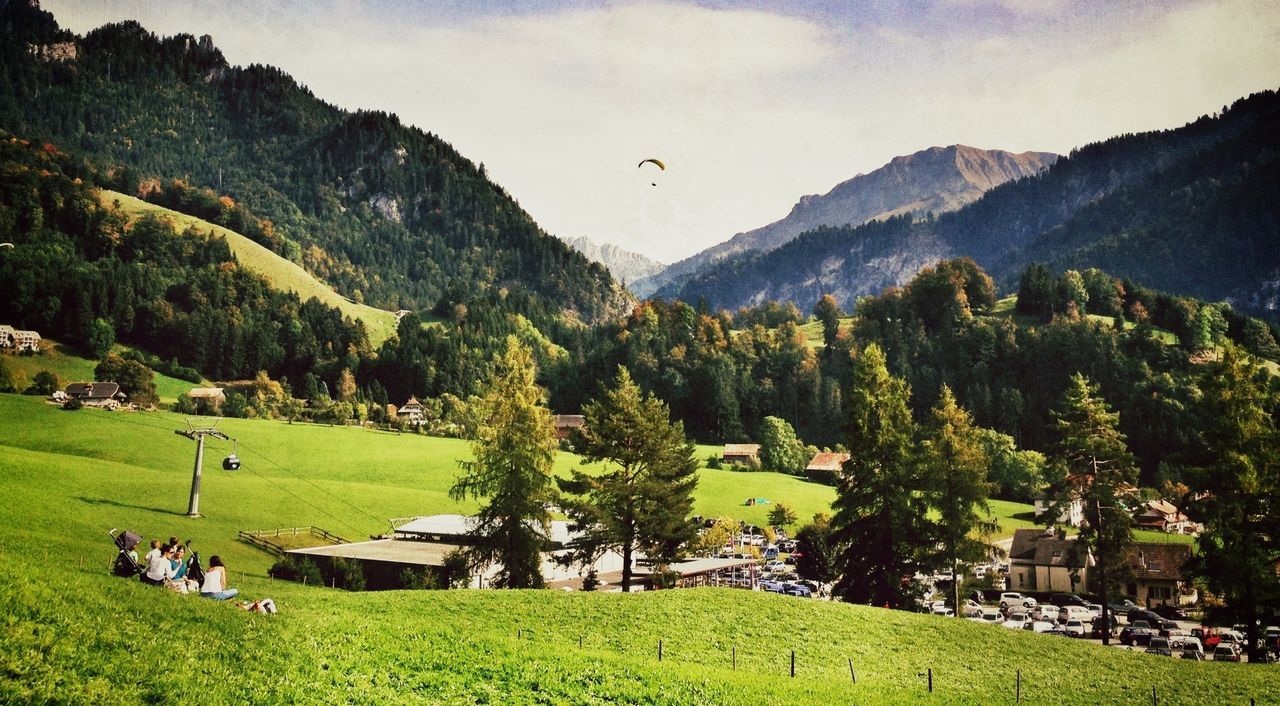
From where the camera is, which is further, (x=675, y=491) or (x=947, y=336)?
(x=947, y=336)

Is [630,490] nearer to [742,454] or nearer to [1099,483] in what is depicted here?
[1099,483]

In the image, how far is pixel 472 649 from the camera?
61.9 feet

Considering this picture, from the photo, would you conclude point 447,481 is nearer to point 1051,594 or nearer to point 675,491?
point 675,491

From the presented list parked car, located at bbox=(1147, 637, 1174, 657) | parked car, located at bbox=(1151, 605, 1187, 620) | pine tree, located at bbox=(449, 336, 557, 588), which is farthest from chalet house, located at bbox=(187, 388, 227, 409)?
parked car, located at bbox=(1151, 605, 1187, 620)

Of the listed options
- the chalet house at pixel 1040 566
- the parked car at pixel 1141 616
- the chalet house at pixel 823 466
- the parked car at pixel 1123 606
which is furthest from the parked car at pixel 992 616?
the chalet house at pixel 823 466

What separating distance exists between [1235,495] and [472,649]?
32.6m

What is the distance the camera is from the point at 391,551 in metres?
48.2

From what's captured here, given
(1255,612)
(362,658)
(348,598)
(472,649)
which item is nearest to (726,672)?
(472,649)

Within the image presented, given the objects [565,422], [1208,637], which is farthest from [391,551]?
[565,422]

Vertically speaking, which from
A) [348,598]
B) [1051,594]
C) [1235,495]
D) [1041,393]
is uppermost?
[1041,393]

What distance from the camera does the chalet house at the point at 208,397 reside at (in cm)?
9329

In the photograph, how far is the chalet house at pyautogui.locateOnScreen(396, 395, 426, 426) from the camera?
130 metres

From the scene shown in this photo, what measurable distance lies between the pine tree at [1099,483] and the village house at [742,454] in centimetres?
7565

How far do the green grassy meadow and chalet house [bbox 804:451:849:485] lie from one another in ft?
226
